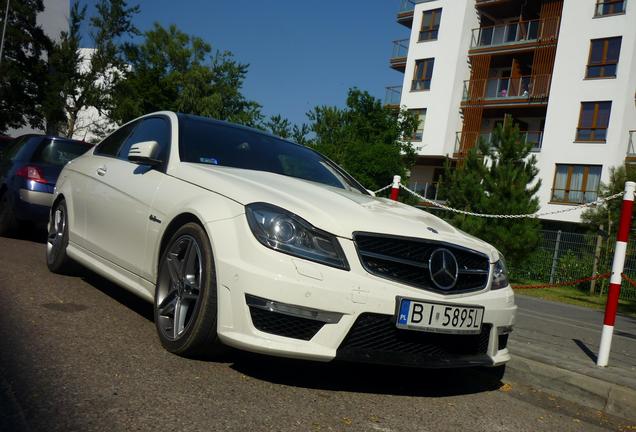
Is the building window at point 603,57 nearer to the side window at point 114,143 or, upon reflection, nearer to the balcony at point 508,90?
the balcony at point 508,90

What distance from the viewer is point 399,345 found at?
3240 millimetres

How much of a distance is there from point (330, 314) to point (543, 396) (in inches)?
71.6

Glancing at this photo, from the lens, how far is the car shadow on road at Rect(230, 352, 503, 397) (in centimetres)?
347

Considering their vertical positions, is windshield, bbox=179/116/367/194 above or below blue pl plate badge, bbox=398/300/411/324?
above

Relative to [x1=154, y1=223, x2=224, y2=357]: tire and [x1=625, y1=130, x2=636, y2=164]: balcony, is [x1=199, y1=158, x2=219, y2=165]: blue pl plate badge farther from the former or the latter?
[x1=625, y1=130, x2=636, y2=164]: balcony

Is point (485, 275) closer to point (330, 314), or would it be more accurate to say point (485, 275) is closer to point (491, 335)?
point (491, 335)

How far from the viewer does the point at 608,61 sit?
28.5 meters

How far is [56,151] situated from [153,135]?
3990 millimetres

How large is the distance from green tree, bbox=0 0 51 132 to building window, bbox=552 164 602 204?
3744 cm

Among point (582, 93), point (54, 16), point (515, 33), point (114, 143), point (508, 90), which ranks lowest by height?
point (114, 143)

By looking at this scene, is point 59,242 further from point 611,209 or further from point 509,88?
point 509,88

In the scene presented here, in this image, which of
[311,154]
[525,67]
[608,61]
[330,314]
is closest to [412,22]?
[525,67]

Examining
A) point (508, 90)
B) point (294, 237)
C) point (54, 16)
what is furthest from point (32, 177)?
point (54, 16)

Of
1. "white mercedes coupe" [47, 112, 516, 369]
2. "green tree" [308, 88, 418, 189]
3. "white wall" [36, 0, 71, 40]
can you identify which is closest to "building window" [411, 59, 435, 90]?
"green tree" [308, 88, 418, 189]
